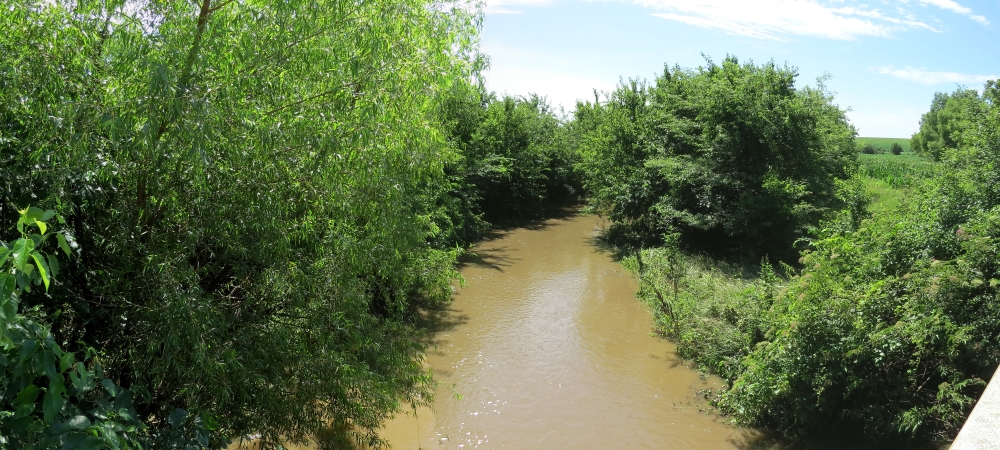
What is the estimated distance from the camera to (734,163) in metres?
17.7

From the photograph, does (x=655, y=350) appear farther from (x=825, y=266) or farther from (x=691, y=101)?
(x=691, y=101)

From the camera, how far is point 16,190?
396cm

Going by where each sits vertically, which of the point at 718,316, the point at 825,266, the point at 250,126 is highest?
the point at 250,126

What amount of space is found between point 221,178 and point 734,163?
16.1m

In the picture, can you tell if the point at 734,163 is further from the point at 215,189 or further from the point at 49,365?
the point at 49,365

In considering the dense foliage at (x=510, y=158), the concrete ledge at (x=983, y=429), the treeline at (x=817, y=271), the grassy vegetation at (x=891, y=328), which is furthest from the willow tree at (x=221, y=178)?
the dense foliage at (x=510, y=158)

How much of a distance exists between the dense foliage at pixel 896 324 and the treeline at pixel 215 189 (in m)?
5.75

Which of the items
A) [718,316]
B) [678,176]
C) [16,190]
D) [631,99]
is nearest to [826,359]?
[718,316]

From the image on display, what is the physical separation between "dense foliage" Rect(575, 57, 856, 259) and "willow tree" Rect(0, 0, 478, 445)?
13.4 m

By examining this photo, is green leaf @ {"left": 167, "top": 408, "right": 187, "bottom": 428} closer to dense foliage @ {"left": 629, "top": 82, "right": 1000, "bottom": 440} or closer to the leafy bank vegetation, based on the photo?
the leafy bank vegetation

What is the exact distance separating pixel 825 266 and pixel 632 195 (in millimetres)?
11975

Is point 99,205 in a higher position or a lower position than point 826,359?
higher

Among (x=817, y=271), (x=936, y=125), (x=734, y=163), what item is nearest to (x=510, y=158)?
(x=734, y=163)

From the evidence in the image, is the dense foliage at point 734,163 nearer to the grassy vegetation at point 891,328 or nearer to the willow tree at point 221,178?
the grassy vegetation at point 891,328
